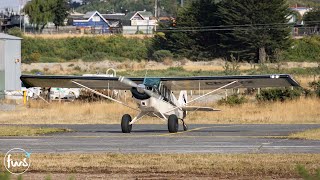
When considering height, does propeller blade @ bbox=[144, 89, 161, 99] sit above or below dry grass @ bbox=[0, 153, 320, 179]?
above

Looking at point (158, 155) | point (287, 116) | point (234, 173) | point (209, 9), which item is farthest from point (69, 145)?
point (209, 9)

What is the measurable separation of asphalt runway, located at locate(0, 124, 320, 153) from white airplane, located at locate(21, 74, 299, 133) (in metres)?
0.70

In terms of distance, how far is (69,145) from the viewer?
19812 millimetres

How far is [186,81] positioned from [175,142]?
5.87m

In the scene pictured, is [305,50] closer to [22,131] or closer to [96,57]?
[96,57]

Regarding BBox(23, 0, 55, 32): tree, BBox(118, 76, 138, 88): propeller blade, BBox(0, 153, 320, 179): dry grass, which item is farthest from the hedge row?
BBox(0, 153, 320, 179): dry grass

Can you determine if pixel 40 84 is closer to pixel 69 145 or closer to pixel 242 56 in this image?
pixel 69 145

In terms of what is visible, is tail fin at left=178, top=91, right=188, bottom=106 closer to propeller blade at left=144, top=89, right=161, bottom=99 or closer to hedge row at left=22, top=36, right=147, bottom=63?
propeller blade at left=144, top=89, right=161, bottom=99

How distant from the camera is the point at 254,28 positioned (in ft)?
254

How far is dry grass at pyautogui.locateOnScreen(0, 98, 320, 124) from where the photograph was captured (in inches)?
1233

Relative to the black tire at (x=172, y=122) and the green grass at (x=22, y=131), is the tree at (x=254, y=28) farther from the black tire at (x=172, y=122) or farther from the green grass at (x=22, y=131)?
the green grass at (x=22, y=131)

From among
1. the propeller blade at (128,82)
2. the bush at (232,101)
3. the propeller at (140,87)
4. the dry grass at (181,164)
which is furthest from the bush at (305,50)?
the dry grass at (181,164)

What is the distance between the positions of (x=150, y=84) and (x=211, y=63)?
165 feet

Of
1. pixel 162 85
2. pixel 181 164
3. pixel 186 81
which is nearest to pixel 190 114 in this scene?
pixel 186 81
